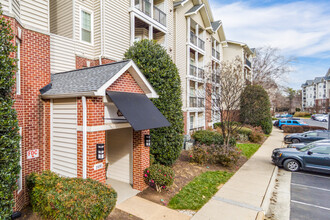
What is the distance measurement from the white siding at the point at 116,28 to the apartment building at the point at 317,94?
224 feet

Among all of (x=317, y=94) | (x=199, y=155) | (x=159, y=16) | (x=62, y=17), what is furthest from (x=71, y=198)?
(x=317, y=94)

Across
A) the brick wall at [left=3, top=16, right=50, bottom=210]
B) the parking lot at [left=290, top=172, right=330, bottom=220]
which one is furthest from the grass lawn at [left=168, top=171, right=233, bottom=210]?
the brick wall at [left=3, top=16, right=50, bottom=210]

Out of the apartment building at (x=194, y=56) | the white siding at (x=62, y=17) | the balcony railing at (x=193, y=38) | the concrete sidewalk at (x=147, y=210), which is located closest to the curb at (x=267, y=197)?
the concrete sidewalk at (x=147, y=210)

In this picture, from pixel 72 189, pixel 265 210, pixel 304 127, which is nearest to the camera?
pixel 72 189

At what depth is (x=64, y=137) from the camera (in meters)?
6.47

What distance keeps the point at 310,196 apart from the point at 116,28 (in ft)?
41.9

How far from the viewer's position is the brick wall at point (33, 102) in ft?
20.8

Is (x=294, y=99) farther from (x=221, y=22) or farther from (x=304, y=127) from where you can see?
(x=221, y=22)

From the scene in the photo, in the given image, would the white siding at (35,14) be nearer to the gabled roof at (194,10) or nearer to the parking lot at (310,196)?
the parking lot at (310,196)

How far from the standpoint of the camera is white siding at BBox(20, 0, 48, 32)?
273 inches

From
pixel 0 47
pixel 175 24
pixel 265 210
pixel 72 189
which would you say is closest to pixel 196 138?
pixel 265 210

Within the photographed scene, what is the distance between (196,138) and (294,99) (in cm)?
8531

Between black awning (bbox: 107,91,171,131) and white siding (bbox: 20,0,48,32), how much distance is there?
4078mm

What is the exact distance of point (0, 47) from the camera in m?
4.04
